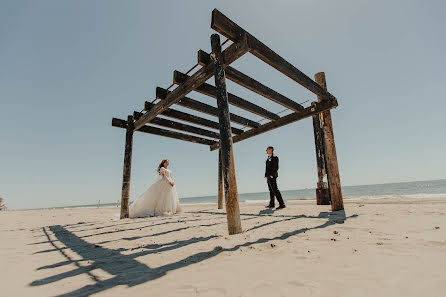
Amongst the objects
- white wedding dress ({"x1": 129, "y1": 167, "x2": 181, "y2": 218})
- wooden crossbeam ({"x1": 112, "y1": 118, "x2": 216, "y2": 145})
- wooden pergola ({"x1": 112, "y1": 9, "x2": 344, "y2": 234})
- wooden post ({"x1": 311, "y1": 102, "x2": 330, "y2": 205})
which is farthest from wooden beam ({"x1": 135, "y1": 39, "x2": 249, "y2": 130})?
wooden post ({"x1": 311, "y1": 102, "x2": 330, "y2": 205})

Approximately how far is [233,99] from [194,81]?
4.52 ft

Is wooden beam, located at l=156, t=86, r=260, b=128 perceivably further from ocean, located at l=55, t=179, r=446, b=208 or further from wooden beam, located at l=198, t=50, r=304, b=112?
ocean, located at l=55, t=179, r=446, b=208

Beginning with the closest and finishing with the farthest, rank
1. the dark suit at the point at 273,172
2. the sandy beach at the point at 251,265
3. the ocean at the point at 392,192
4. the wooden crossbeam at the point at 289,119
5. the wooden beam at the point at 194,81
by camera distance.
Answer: the sandy beach at the point at 251,265 → the wooden beam at the point at 194,81 → the wooden crossbeam at the point at 289,119 → the dark suit at the point at 273,172 → the ocean at the point at 392,192

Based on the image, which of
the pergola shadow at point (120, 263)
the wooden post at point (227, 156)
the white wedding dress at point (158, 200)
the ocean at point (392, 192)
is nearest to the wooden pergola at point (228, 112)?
the wooden post at point (227, 156)

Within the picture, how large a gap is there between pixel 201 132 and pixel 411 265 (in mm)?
6558

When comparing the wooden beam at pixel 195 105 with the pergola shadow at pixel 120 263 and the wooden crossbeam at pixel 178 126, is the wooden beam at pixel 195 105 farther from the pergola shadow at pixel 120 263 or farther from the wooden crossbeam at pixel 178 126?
the pergola shadow at pixel 120 263

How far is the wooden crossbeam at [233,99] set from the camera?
4562 millimetres

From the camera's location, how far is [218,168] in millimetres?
9086

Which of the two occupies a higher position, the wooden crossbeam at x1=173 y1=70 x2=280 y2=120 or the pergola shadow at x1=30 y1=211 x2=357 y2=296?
the wooden crossbeam at x1=173 y1=70 x2=280 y2=120

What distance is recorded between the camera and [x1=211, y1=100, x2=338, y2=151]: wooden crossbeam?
17.7 ft

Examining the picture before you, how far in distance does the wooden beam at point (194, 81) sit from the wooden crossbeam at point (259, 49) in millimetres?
138

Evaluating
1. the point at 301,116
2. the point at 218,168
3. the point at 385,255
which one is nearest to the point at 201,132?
the point at 218,168

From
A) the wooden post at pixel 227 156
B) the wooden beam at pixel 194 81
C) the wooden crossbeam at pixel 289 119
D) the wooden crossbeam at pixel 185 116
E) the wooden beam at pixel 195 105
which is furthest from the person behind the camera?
the wooden crossbeam at pixel 185 116

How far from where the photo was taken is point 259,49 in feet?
12.3
